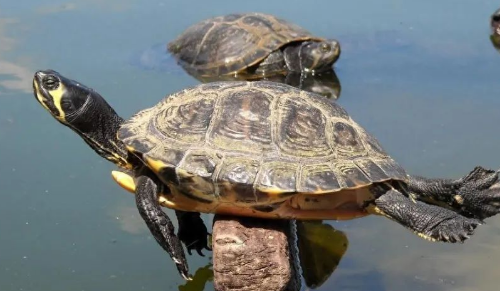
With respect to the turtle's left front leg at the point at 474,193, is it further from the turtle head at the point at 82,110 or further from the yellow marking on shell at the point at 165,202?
the turtle head at the point at 82,110

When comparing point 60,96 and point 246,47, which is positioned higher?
point 60,96

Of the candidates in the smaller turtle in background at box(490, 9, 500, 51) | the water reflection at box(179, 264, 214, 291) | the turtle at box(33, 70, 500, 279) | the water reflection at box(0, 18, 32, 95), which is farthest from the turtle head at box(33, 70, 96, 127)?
the smaller turtle in background at box(490, 9, 500, 51)

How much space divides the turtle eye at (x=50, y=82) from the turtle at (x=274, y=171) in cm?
55

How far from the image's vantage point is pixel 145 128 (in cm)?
432

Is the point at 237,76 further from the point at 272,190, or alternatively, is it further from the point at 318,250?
the point at 272,190

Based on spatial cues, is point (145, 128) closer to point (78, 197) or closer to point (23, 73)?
point (78, 197)

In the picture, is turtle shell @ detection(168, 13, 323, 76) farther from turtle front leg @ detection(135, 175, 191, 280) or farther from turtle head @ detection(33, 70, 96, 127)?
turtle front leg @ detection(135, 175, 191, 280)

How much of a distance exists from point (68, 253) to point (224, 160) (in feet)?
4.94

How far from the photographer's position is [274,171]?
3.91 m

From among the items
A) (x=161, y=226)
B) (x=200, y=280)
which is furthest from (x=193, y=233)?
(x=161, y=226)

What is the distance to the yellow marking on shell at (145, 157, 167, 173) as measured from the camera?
13.2 ft

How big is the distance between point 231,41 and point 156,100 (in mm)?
2286

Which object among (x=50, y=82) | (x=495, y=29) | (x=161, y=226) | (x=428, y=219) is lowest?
(x=495, y=29)

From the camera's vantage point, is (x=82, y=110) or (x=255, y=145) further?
(x=82, y=110)
